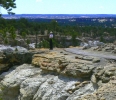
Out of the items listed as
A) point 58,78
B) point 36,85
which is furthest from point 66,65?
point 36,85

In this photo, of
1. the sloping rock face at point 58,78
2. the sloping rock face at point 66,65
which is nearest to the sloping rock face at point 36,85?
the sloping rock face at point 58,78

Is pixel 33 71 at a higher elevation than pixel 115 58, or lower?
lower

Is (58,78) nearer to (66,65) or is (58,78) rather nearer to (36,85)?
(66,65)

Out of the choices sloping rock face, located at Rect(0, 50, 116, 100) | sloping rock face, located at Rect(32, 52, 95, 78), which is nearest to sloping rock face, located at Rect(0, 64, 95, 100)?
sloping rock face, located at Rect(0, 50, 116, 100)

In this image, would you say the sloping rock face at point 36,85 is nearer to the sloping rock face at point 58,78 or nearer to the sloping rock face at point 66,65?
the sloping rock face at point 58,78

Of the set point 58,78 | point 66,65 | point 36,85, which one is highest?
point 66,65

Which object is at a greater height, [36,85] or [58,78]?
[58,78]

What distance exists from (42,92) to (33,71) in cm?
336

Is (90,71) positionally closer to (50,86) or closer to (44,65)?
(50,86)

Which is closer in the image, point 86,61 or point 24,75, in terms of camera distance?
point 86,61

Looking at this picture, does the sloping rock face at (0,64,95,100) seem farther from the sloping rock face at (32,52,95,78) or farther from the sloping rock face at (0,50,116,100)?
the sloping rock face at (32,52,95,78)

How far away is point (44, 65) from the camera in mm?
18281

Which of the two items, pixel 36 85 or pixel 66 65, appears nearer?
pixel 66 65
